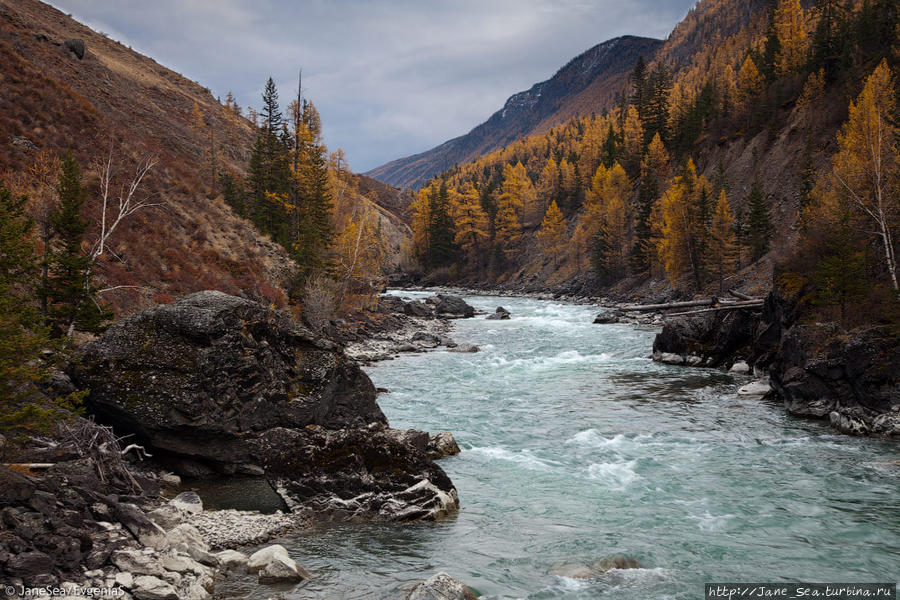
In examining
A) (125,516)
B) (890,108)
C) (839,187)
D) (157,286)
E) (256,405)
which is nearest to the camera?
(125,516)

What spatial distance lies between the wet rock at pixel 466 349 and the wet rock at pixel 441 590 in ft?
78.8

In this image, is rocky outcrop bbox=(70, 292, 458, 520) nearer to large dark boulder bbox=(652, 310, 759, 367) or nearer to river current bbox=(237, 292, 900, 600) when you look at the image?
river current bbox=(237, 292, 900, 600)

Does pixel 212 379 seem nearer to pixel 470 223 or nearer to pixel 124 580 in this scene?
pixel 124 580

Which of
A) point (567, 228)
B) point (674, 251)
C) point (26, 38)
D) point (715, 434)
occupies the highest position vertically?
point (26, 38)

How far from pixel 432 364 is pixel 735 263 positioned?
38.6m

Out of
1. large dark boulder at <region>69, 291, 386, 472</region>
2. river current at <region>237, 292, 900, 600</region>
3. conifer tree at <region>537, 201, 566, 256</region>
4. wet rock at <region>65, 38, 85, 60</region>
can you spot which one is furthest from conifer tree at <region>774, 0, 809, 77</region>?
wet rock at <region>65, 38, 85, 60</region>

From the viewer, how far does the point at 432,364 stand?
26547 millimetres

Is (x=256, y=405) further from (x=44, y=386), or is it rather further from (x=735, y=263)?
(x=735, y=263)

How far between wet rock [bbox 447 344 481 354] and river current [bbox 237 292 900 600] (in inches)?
395

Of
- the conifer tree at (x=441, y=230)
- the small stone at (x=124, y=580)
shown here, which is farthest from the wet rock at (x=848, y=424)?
the conifer tree at (x=441, y=230)

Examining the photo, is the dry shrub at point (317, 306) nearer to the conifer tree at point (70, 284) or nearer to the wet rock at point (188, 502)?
the conifer tree at point (70, 284)

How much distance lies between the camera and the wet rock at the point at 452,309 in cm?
5062

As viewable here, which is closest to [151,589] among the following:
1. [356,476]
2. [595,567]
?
[356,476]

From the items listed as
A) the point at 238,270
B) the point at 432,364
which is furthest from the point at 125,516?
the point at 238,270
